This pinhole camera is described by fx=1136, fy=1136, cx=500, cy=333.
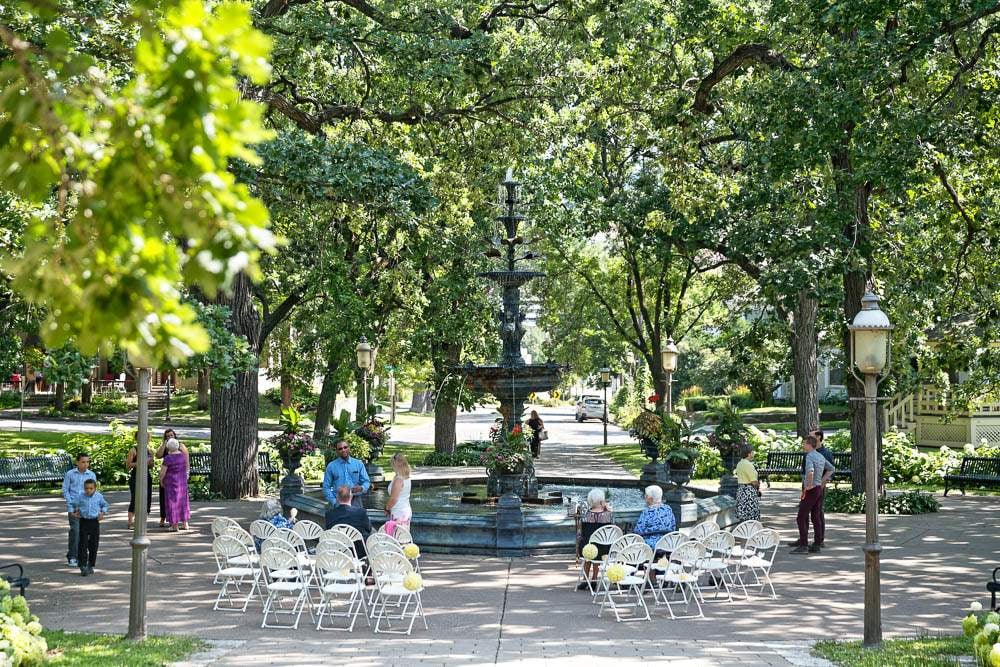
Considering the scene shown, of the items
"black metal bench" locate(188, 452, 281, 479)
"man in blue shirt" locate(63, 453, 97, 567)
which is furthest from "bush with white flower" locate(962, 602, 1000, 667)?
"black metal bench" locate(188, 452, 281, 479)

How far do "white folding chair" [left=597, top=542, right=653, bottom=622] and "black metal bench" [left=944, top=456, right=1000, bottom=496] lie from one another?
48.1ft

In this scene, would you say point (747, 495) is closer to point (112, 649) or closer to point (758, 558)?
point (758, 558)

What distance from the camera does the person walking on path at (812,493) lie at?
637 inches

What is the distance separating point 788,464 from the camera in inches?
1107

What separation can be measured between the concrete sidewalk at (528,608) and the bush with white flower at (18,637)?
1.55m

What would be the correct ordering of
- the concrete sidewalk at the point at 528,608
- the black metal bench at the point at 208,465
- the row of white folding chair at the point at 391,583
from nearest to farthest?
the concrete sidewalk at the point at 528,608, the row of white folding chair at the point at 391,583, the black metal bench at the point at 208,465

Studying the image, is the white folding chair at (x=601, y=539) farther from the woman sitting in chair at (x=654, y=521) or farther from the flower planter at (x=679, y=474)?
the flower planter at (x=679, y=474)

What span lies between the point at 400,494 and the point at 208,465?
1236cm

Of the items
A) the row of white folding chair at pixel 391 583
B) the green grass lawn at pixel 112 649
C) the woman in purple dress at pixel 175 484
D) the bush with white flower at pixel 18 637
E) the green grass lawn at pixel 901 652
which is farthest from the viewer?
the woman in purple dress at pixel 175 484

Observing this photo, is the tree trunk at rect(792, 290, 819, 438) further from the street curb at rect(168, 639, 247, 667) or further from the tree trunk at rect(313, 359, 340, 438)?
the street curb at rect(168, 639, 247, 667)

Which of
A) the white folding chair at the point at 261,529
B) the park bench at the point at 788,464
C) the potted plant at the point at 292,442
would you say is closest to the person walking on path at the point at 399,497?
the white folding chair at the point at 261,529

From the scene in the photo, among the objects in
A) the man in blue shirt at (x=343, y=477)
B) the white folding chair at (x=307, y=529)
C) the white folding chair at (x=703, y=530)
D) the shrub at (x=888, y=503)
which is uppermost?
the man in blue shirt at (x=343, y=477)

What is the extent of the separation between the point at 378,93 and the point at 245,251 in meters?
20.1

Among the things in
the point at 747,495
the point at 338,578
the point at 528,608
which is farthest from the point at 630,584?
the point at 747,495
